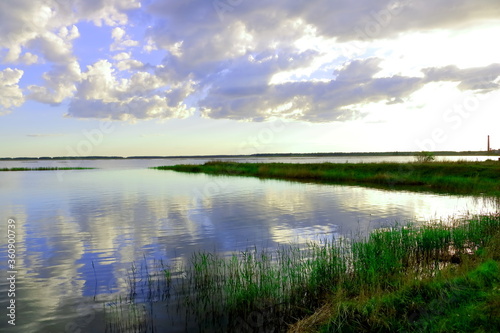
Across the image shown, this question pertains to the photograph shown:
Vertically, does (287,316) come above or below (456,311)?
below

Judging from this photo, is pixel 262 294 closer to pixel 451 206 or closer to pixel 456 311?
pixel 456 311

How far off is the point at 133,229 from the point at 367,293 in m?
15.4

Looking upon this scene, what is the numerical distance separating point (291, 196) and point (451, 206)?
47.1 feet

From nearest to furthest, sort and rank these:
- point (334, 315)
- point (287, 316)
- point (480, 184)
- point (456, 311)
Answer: point (456, 311) < point (334, 315) < point (287, 316) < point (480, 184)

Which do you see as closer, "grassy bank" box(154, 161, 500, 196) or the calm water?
the calm water

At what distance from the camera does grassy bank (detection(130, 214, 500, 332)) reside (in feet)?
24.5

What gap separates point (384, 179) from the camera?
4962 centimetres

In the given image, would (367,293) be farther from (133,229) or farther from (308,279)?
(133,229)

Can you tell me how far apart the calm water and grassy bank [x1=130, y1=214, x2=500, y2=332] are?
9.37 feet

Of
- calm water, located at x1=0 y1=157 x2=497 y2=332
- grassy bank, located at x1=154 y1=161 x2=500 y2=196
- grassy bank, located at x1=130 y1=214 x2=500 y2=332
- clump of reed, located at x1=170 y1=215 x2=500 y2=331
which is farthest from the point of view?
grassy bank, located at x1=154 y1=161 x2=500 y2=196

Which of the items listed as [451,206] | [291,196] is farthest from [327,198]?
[451,206]

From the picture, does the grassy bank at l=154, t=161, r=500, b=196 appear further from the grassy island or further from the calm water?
the grassy island

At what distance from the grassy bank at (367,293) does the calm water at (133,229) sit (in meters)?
2.86

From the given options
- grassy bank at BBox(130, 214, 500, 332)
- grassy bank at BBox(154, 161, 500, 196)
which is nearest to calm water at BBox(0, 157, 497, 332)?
grassy bank at BBox(130, 214, 500, 332)
